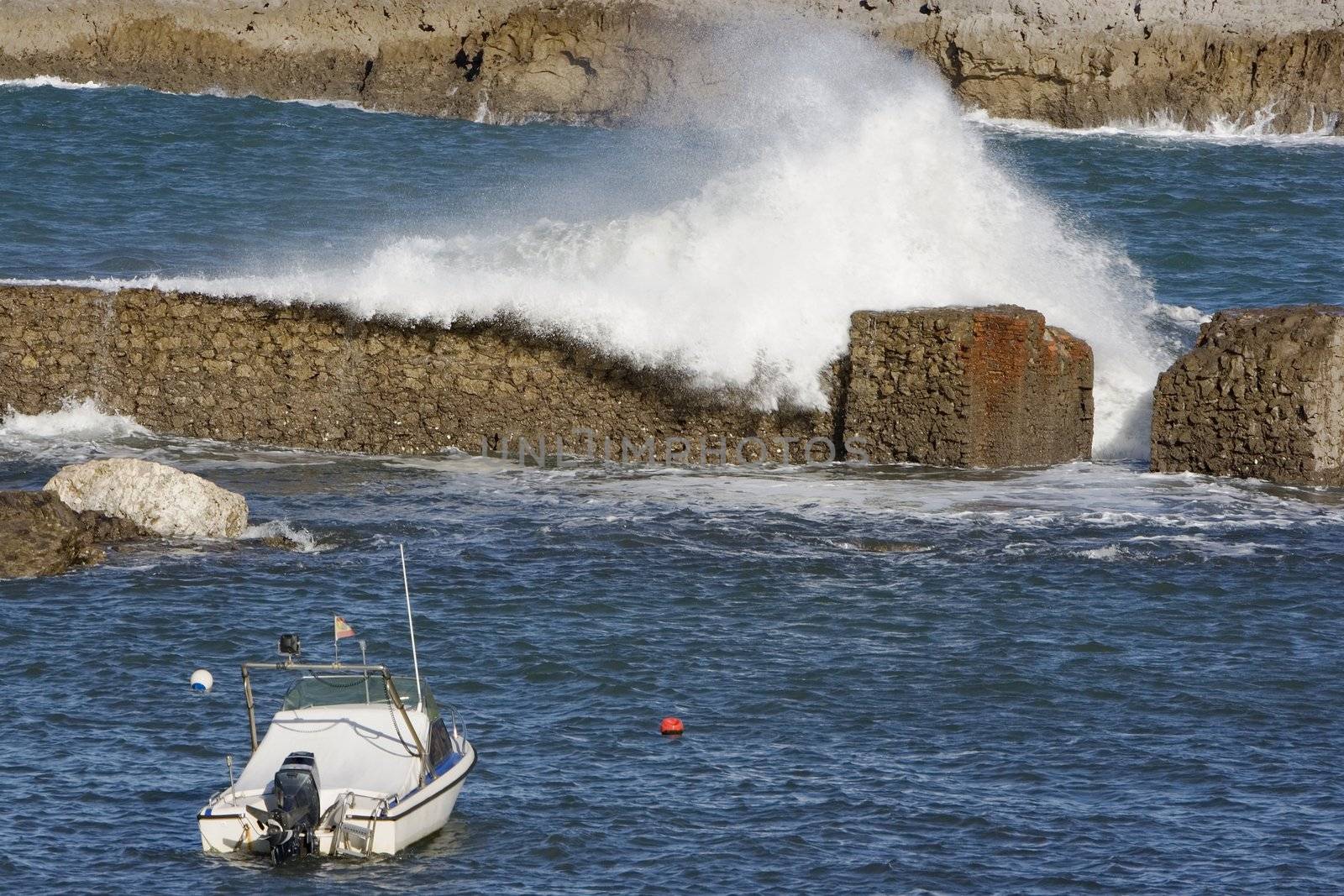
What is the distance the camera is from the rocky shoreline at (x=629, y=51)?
41562mm

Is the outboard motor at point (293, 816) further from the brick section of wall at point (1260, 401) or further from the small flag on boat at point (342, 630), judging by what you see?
the brick section of wall at point (1260, 401)

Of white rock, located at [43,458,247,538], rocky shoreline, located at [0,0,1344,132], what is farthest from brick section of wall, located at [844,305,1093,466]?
rocky shoreline, located at [0,0,1344,132]

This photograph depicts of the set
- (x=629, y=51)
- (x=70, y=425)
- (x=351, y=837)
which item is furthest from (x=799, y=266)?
(x=629, y=51)

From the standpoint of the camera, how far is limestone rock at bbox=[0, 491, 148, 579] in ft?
43.2

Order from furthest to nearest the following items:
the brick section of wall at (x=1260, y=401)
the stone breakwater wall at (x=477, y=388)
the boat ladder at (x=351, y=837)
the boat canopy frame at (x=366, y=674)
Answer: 1. the stone breakwater wall at (x=477, y=388)
2. the brick section of wall at (x=1260, y=401)
3. the boat canopy frame at (x=366, y=674)
4. the boat ladder at (x=351, y=837)

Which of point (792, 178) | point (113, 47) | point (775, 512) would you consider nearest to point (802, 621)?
point (775, 512)

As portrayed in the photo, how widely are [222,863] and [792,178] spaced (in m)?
12.1

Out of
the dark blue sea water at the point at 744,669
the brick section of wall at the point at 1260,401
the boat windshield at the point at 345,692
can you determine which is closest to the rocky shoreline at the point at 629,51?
the brick section of wall at the point at 1260,401

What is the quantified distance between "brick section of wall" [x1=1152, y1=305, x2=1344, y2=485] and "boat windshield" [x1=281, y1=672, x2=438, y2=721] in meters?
8.60

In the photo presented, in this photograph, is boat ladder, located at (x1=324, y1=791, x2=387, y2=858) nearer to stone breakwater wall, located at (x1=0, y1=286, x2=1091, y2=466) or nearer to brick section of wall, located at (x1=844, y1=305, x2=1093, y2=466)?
stone breakwater wall, located at (x1=0, y1=286, x2=1091, y2=466)

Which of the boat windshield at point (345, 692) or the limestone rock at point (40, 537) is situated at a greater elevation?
the limestone rock at point (40, 537)

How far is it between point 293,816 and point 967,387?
29.3 ft

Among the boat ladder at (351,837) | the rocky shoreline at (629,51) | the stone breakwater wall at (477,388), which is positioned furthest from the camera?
the rocky shoreline at (629,51)

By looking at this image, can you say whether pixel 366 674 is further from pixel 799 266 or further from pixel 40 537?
pixel 799 266
